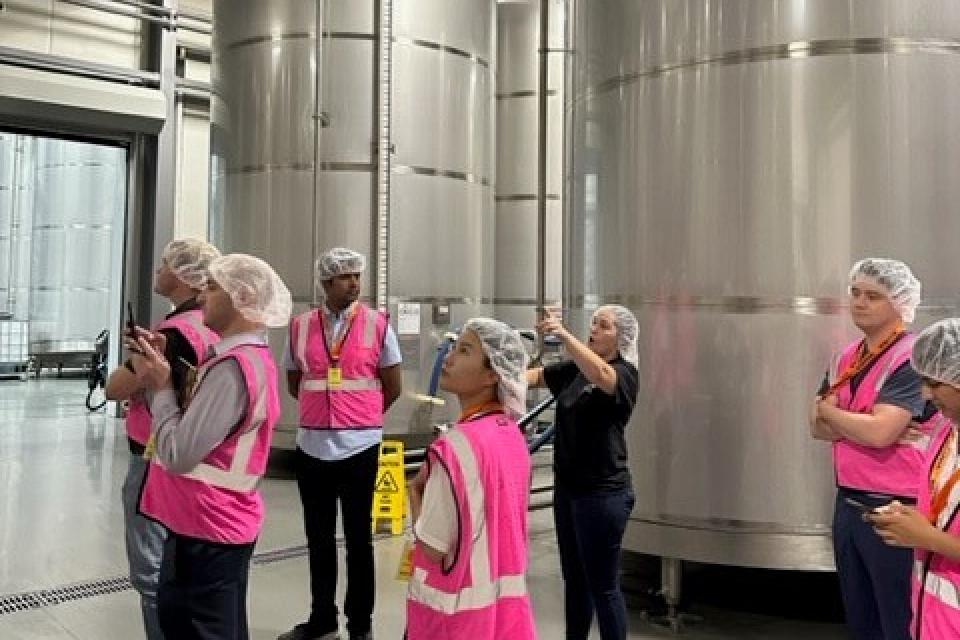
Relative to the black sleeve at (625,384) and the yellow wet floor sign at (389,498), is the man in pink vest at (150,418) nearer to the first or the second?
the black sleeve at (625,384)

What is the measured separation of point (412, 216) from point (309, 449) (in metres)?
4.34

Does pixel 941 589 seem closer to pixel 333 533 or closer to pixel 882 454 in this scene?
pixel 882 454

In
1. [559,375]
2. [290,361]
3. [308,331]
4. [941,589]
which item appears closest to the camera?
[941,589]

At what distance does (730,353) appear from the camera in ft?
14.2

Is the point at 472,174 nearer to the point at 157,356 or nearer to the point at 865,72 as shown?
the point at 865,72

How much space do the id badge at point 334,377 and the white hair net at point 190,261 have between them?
4.02ft

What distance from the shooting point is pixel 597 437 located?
3.53 m

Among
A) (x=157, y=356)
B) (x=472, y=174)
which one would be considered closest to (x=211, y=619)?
(x=157, y=356)

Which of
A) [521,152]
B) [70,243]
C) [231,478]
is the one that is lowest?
[231,478]

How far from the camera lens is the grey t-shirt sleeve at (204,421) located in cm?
249

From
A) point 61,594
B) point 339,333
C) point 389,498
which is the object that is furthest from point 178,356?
point 389,498

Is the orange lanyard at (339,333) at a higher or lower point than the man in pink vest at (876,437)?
higher

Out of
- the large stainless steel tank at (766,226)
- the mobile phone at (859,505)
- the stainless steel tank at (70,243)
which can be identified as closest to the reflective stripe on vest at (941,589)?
the mobile phone at (859,505)

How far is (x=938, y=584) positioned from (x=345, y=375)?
2.91 metres
